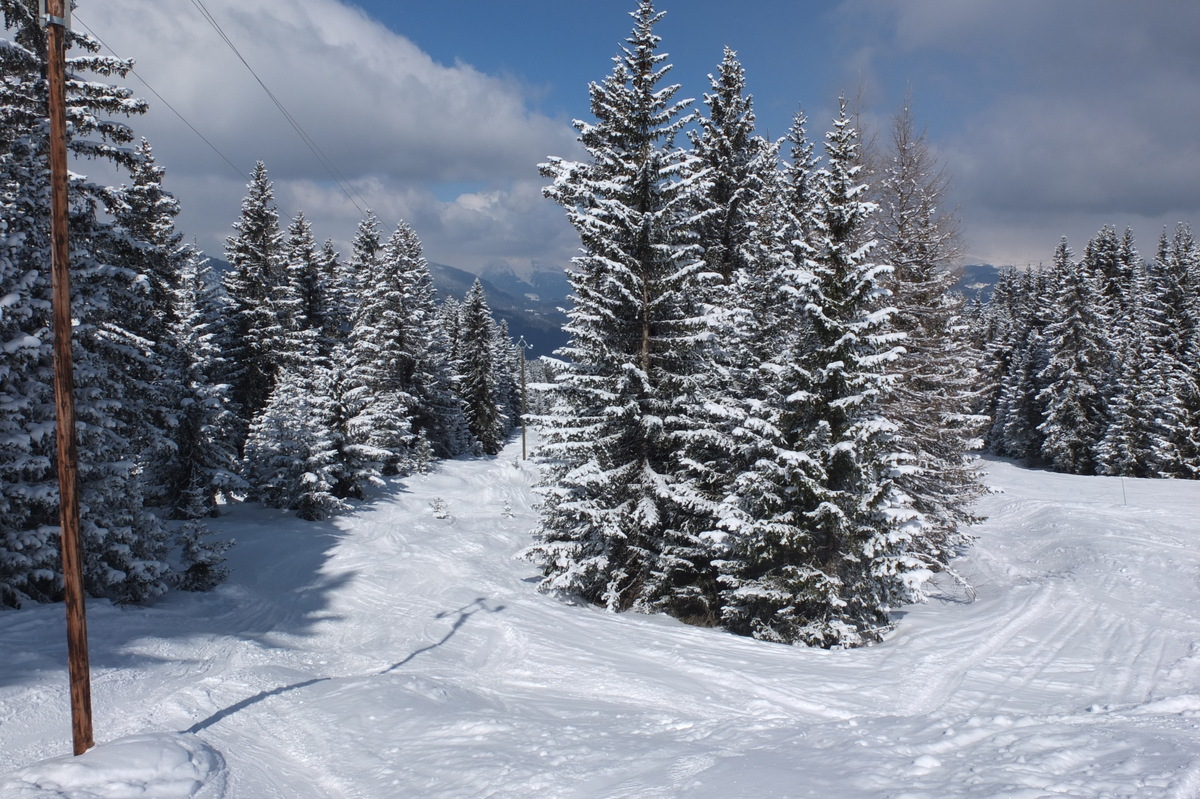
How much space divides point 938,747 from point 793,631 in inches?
275

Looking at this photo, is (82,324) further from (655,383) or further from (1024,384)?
(1024,384)

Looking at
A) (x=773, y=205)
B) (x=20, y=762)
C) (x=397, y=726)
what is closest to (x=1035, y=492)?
(x=773, y=205)

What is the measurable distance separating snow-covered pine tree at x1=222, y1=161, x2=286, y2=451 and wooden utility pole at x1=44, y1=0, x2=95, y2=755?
2832 cm

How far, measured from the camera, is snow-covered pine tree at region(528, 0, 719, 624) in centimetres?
1608

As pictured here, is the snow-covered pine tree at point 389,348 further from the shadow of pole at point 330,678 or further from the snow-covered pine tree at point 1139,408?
the snow-covered pine tree at point 1139,408

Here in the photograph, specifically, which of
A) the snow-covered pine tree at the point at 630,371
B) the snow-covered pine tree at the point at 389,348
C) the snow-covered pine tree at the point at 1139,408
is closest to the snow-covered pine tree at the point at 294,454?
the snow-covered pine tree at the point at 389,348

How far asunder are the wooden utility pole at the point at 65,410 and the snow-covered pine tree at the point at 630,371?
10.1 meters

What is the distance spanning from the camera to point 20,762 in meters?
7.29

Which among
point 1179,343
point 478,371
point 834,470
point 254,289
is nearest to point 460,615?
point 834,470

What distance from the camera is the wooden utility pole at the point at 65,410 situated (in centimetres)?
699

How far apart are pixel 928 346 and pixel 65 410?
70.6 feet

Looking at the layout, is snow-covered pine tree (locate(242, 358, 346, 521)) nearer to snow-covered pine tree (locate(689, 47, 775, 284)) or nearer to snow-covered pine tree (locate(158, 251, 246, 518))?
snow-covered pine tree (locate(158, 251, 246, 518))

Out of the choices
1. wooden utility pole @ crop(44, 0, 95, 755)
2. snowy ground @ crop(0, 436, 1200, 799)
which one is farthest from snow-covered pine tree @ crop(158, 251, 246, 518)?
wooden utility pole @ crop(44, 0, 95, 755)

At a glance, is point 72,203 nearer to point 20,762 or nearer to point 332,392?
point 20,762
